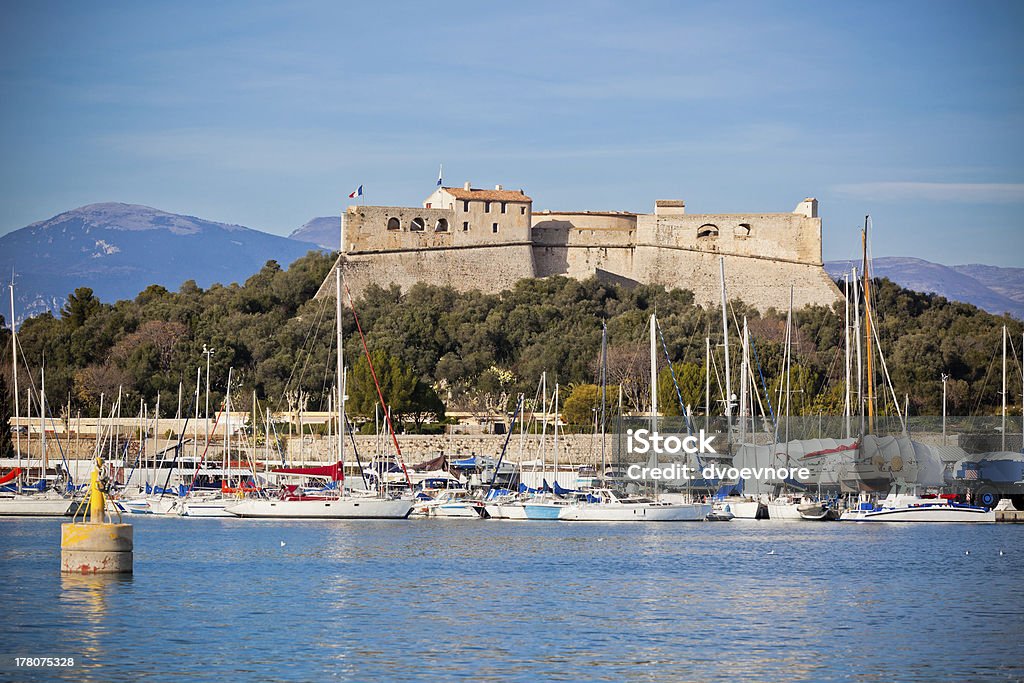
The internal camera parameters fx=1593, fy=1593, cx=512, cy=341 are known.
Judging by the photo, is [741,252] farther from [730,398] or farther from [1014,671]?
[1014,671]

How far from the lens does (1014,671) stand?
49.6ft

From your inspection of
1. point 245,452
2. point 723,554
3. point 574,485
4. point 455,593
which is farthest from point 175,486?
point 455,593

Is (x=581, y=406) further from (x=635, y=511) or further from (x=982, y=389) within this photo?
(x=635, y=511)

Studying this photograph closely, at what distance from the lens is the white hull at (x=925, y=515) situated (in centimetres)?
3394

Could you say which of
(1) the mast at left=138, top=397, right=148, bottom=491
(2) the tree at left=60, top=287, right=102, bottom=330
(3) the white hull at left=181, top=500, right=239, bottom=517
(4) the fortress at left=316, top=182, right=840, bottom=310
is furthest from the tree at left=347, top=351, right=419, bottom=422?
(2) the tree at left=60, top=287, right=102, bottom=330

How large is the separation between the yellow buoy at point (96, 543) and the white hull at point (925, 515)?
1837 centimetres

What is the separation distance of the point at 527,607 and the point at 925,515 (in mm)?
16272

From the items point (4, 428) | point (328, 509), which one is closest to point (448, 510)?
point (328, 509)

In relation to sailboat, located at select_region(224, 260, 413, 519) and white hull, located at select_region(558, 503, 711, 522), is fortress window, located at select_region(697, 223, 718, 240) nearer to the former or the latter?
white hull, located at select_region(558, 503, 711, 522)

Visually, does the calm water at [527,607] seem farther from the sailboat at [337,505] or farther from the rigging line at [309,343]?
the rigging line at [309,343]

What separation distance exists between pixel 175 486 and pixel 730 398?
15114 mm

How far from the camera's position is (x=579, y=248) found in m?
64.3

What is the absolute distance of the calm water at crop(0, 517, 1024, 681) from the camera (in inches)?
610

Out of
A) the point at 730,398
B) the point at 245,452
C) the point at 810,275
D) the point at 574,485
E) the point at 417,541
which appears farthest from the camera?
the point at 810,275
